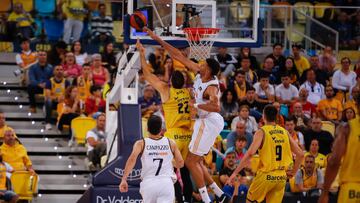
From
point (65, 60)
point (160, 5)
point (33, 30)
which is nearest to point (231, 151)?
point (160, 5)

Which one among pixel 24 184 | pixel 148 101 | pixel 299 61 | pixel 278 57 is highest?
pixel 278 57

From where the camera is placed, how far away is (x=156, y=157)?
15586mm

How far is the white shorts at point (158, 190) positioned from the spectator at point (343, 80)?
11458 mm

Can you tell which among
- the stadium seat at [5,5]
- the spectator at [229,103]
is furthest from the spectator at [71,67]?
the spectator at [229,103]

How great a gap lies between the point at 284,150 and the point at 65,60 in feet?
34.8

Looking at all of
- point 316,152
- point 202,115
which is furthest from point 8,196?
point 316,152

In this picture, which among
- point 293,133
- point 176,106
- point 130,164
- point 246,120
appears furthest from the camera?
point 246,120

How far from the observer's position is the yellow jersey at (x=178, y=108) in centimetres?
1691

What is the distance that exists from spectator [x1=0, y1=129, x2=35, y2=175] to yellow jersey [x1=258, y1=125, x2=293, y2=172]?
711 centimetres

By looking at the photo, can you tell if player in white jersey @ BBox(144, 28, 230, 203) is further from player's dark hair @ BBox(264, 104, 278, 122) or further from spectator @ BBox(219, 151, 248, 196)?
spectator @ BBox(219, 151, 248, 196)

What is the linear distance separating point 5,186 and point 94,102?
4.07m

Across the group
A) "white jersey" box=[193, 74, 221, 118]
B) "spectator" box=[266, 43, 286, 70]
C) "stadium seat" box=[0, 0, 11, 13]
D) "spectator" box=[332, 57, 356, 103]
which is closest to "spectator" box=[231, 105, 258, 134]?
"spectator" box=[266, 43, 286, 70]

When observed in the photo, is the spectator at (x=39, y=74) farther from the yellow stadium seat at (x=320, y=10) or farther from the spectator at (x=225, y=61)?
the yellow stadium seat at (x=320, y=10)

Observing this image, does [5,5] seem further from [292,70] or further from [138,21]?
[138,21]
